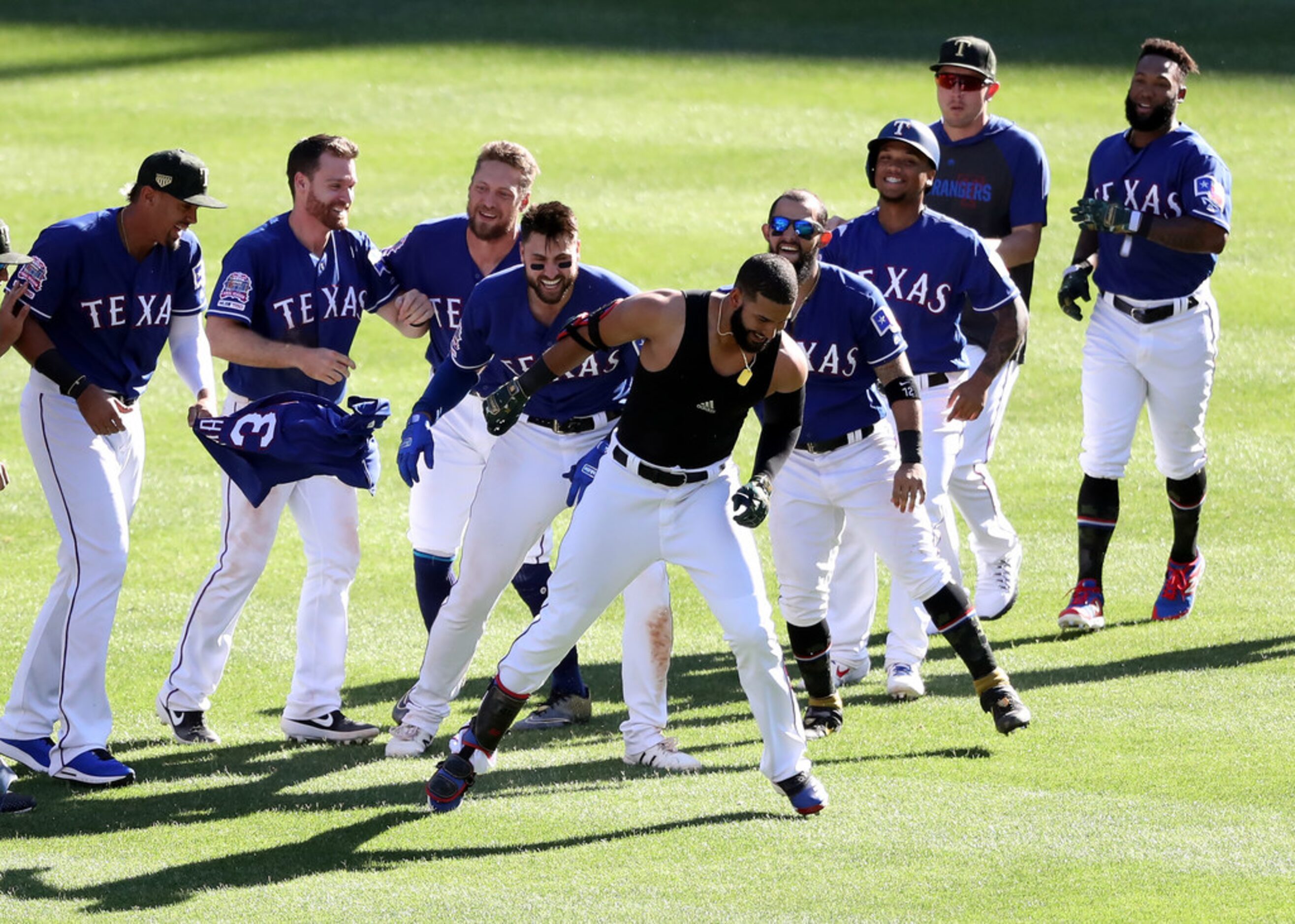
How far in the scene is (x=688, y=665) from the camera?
9.35 metres

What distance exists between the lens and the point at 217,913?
5.98 m

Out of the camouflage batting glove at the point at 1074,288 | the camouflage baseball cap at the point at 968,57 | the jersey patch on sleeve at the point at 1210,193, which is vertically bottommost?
the camouflage batting glove at the point at 1074,288

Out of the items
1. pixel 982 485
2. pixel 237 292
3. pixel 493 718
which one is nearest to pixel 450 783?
pixel 493 718

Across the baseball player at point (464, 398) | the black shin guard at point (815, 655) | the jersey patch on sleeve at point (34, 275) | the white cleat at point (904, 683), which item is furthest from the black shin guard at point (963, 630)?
the jersey patch on sleeve at point (34, 275)

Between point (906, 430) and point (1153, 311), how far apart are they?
2756mm

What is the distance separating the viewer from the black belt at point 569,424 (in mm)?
7582

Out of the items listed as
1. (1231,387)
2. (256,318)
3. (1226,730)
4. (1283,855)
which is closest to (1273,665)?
(1226,730)

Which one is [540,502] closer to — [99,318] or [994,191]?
[99,318]

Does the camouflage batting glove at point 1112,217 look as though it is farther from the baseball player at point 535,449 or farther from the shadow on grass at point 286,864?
the shadow on grass at point 286,864

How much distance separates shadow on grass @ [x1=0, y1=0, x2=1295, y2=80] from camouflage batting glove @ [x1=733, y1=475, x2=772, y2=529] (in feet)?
63.6

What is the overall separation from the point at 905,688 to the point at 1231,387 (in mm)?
7418

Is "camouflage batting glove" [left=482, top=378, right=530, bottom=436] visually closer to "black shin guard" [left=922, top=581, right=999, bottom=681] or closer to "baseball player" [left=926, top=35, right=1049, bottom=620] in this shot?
"black shin guard" [left=922, top=581, right=999, bottom=681]

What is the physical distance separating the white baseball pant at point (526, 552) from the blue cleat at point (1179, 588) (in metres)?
3.39

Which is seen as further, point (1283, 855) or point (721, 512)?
point (721, 512)
